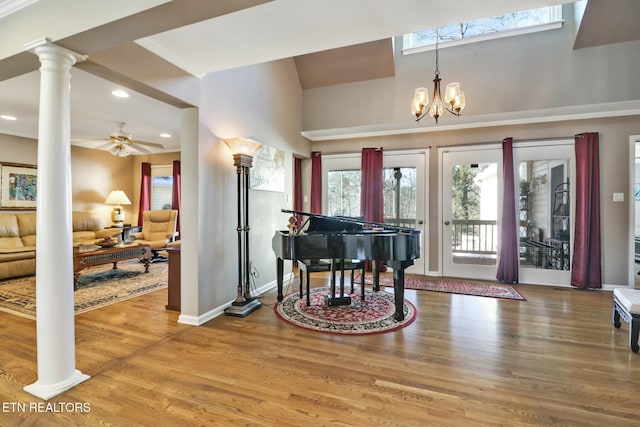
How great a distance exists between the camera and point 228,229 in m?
3.28

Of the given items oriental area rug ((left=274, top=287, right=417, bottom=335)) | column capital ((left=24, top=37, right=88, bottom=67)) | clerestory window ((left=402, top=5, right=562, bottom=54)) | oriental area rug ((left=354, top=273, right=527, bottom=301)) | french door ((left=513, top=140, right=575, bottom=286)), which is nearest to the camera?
column capital ((left=24, top=37, right=88, bottom=67))

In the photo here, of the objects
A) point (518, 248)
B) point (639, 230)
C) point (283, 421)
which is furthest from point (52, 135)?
point (639, 230)

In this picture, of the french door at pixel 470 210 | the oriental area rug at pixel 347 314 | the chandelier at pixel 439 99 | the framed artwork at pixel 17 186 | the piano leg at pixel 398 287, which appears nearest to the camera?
the oriental area rug at pixel 347 314

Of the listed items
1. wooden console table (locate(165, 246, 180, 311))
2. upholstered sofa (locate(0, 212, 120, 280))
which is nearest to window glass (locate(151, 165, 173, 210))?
upholstered sofa (locate(0, 212, 120, 280))

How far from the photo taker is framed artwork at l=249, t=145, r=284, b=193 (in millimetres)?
3697

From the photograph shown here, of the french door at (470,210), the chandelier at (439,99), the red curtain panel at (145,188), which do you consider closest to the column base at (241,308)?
the chandelier at (439,99)

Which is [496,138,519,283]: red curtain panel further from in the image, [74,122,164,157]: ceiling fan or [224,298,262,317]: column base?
[74,122,164,157]: ceiling fan

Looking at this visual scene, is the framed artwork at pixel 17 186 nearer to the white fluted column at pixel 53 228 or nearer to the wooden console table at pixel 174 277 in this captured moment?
the wooden console table at pixel 174 277

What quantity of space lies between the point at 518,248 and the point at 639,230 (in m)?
2.90

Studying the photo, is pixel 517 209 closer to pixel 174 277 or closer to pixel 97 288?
pixel 174 277

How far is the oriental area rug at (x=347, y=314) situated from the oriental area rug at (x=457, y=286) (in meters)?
0.75

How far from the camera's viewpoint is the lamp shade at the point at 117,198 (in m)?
6.46

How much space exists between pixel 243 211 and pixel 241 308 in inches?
A: 42.4

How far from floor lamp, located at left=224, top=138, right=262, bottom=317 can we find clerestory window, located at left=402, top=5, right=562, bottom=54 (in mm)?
2801
